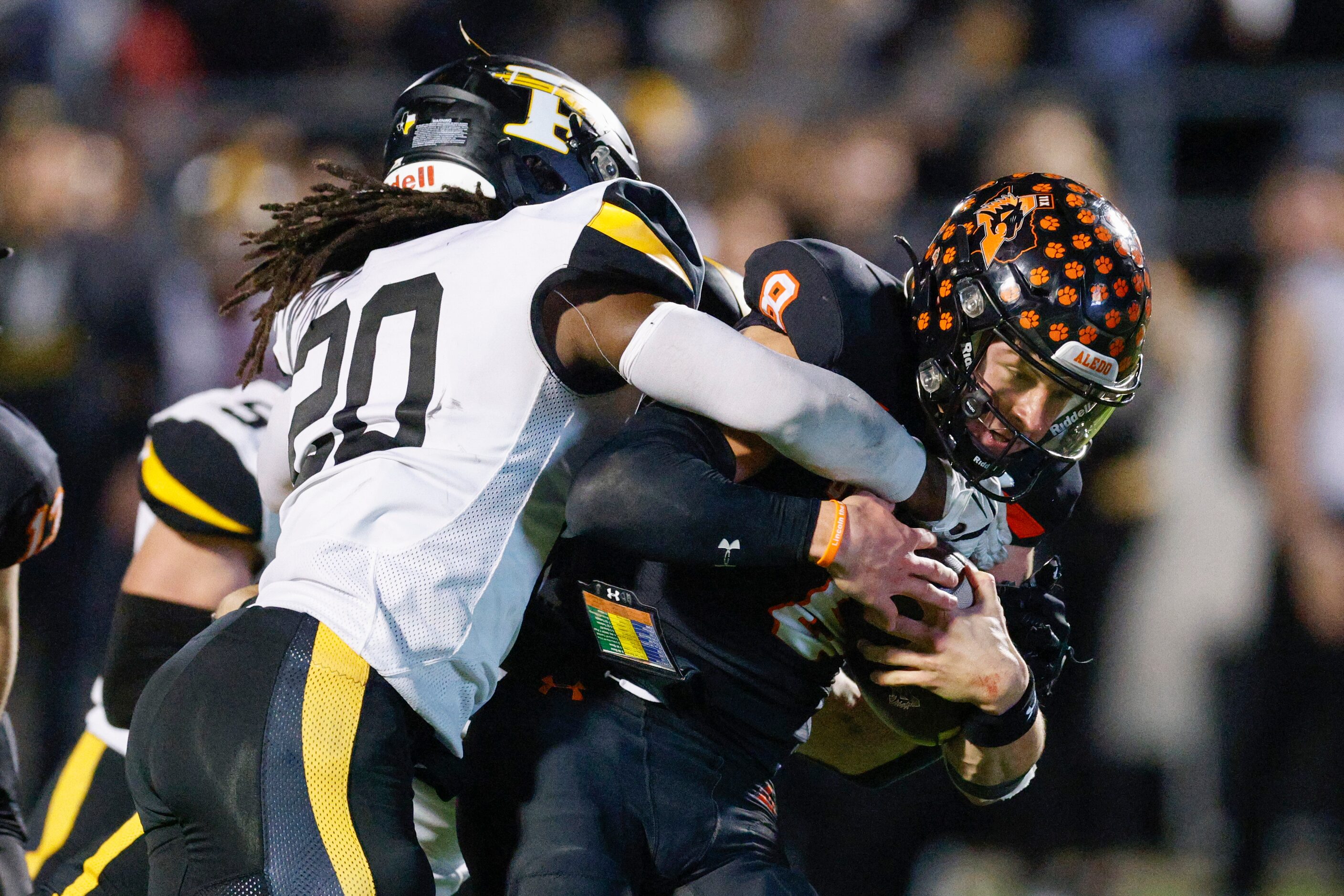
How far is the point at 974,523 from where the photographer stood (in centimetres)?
285

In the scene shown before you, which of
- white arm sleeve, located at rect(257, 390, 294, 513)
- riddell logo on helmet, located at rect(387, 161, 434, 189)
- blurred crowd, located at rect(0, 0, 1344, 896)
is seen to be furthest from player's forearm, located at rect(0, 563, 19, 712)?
blurred crowd, located at rect(0, 0, 1344, 896)

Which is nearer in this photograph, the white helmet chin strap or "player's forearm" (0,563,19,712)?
the white helmet chin strap

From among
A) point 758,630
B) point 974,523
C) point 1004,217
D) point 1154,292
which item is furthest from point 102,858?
point 1154,292

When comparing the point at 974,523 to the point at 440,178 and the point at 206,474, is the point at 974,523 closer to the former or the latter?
the point at 440,178

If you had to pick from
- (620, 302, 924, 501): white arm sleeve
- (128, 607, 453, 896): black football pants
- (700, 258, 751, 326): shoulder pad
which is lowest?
(128, 607, 453, 896): black football pants

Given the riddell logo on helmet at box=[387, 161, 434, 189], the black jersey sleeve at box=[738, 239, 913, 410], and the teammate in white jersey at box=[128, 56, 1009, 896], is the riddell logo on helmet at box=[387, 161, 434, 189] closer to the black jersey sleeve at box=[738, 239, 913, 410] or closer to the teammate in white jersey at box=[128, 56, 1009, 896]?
the teammate in white jersey at box=[128, 56, 1009, 896]

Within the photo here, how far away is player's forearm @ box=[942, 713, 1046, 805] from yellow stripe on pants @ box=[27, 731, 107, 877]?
72.9 inches

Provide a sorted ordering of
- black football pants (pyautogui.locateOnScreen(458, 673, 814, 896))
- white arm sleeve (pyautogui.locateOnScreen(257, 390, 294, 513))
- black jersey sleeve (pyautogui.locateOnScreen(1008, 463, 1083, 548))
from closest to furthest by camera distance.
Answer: black football pants (pyautogui.locateOnScreen(458, 673, 814, 896))
white arm sleeve (pyautogui.locateOnScreen(257, 390, 294, 513))
black jersey sleeve (pyautogui.locateOnScreen(1008, 463, 1083, 548))

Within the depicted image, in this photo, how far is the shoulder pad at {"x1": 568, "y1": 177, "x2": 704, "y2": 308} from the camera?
2418 mm

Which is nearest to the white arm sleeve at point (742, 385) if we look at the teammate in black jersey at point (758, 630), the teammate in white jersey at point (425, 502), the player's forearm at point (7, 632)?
the teammate in white jersey at point (425, 502)

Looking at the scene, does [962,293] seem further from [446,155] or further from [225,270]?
[225,270]

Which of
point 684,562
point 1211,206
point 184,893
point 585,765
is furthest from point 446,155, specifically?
point 1211,206

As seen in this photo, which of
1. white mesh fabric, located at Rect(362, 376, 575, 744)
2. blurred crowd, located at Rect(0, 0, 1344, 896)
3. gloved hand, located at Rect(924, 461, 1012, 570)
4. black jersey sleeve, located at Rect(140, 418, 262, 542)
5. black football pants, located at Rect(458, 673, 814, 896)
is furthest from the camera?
blurred crowd, located at Rect(0, 0, 1344, 896)

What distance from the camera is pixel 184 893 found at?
2.27 metres
